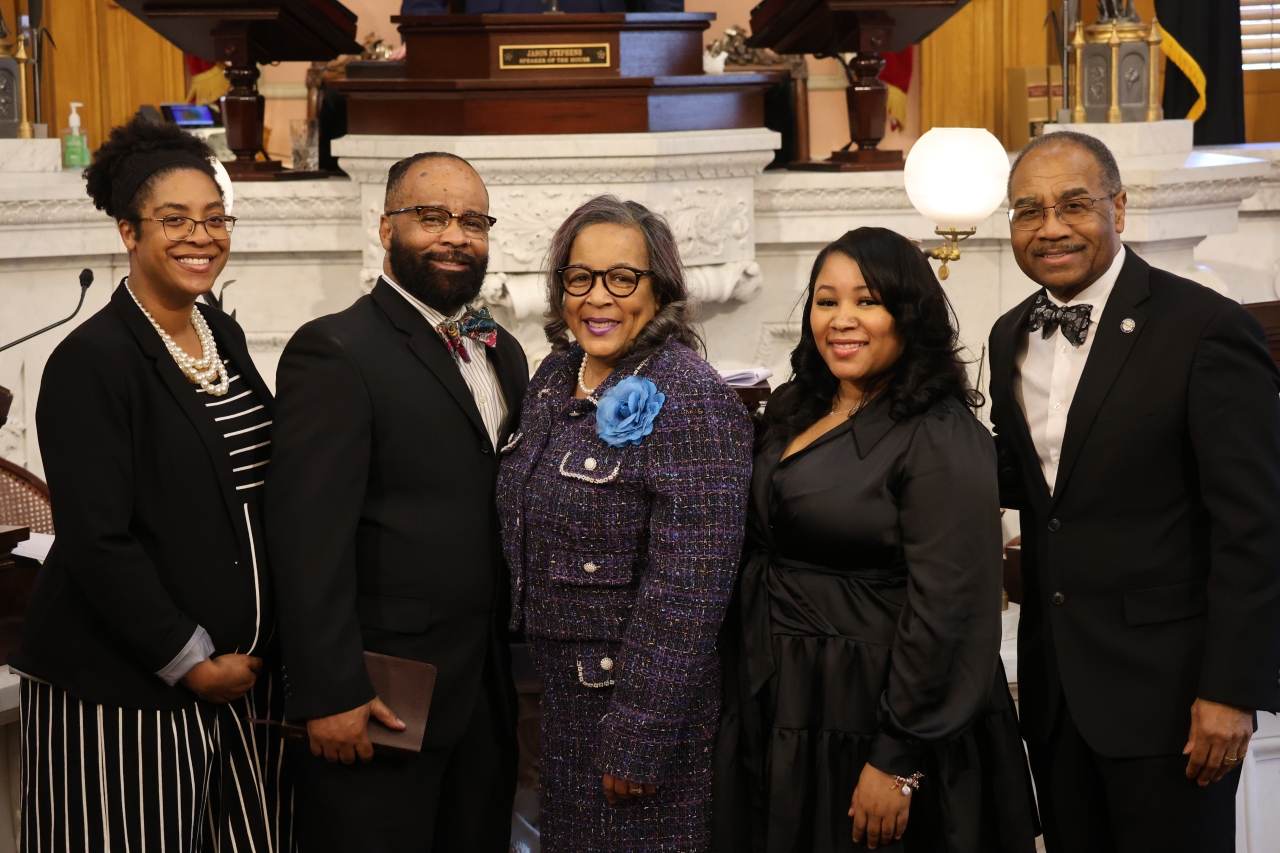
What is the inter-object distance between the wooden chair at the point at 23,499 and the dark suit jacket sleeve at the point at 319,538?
74.6 inches

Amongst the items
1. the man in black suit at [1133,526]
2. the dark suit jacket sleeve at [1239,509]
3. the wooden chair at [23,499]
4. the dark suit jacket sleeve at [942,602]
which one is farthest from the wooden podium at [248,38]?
the dark suit jacket sleeve at [1239,509]

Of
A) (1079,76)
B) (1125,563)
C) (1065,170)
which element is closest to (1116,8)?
(1079,76)

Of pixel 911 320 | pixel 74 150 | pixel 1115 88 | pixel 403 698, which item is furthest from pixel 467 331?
pixel 74 150

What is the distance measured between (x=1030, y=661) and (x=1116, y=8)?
299cm

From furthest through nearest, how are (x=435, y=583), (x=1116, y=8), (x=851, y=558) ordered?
(x=1116, y=8) → (x=435, y=583) → (x=851, y=558)

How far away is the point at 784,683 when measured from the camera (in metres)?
2.30

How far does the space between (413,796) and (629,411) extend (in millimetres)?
790

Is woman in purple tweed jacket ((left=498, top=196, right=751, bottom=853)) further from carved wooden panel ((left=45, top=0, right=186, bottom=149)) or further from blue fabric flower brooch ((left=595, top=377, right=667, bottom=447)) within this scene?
carved wooden panel ((left=45, top=0, right=186, bottom=149))

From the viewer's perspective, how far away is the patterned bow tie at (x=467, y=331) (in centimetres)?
254

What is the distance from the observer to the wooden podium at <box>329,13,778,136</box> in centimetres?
419

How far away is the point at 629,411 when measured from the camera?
7.52 feet

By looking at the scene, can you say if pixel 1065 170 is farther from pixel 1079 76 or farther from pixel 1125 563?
pixel 1079 76

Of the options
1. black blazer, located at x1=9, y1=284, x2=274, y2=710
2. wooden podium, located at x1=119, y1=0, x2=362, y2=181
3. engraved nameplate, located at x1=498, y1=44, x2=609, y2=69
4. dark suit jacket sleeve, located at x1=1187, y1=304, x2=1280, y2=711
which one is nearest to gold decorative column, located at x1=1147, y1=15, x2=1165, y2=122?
engraved nameplate, located at x1=498, y1=44, x2=609, y2=69

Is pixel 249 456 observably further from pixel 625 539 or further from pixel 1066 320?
pixel 1066 320
